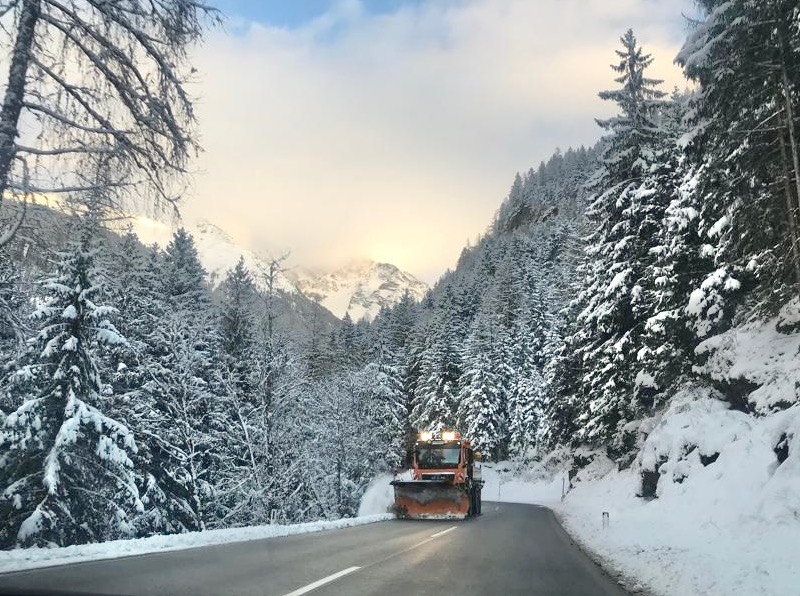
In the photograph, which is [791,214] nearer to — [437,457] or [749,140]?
[749,140]

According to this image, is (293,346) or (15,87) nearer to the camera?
(15,87)

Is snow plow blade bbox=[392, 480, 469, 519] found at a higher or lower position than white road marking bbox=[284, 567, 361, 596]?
lower

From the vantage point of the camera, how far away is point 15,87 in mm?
7281

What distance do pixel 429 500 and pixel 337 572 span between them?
15.0m

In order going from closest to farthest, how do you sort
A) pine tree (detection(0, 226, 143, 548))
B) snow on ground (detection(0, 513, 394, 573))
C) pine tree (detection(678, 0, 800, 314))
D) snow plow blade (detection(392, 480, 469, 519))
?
snow on ground (detection(0, 513, 394, 573)), pine tree (detection(678, 0, 800, 314)), pine tree (detection(0, 226, 143, 548)), snow plow blade (detection(392, 480, 469, 519))

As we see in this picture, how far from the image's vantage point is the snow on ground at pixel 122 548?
28.5ft

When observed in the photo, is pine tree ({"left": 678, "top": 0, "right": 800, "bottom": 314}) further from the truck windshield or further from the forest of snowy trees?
the truck windshield

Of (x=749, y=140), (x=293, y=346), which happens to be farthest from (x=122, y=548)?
(x=293, y=346)

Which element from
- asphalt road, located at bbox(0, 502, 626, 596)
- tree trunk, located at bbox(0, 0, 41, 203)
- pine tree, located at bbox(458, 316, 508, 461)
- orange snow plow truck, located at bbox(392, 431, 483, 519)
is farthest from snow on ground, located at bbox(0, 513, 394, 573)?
pine tree, located at bbox(458, 316, 508, 461)

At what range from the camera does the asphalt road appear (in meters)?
7.41

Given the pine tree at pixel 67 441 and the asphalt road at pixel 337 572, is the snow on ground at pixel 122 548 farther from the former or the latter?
the pine tree at pixel 67 441

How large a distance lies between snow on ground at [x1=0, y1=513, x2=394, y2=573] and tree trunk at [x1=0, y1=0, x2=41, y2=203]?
498 centimetres

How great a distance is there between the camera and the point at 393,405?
57625mm

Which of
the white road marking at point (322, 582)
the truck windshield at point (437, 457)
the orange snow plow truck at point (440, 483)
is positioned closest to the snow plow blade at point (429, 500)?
the orange snow plow truck at point (440, 483)
